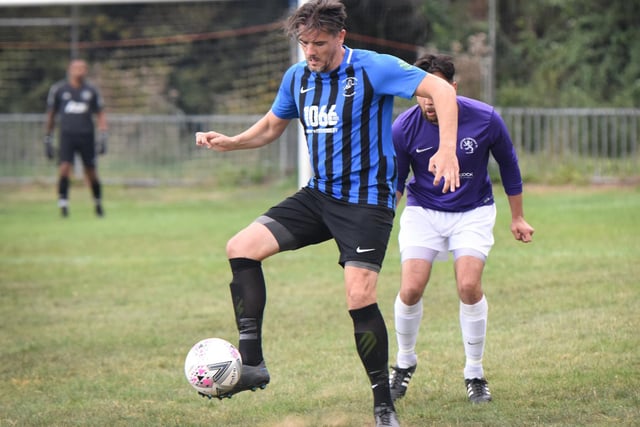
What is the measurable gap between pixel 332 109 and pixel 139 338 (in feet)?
12.3

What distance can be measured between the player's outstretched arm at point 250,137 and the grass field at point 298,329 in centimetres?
146

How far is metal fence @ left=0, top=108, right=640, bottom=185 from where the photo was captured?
19.6m

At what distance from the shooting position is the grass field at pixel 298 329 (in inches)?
238

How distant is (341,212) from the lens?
5.42 meters

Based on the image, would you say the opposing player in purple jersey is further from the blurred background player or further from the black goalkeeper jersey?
the black goalkeeper jersey

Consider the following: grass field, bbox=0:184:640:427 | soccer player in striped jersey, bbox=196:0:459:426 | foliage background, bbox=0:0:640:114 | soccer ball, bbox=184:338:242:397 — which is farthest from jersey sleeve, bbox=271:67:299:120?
foliage background, bbox=0:0:640:114

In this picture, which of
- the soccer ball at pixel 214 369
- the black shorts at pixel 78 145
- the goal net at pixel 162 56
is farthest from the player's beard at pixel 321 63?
the goal net at pixel 162 56

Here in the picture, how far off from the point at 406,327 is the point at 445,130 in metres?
1.64

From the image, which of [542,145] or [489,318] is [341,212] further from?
[542,145]

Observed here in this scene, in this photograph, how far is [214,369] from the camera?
17.1 feet

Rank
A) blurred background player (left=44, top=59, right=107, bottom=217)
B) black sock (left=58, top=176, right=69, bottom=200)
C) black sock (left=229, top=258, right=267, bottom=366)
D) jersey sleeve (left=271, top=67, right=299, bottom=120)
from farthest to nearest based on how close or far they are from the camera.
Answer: blurred background player (left=44, top=59, right=107, bottom=217) < black sock (left=58, top=176, right=69, bottom=200) < jersey sleeve (left=271, top=67, right=299, bottom=120) < black sock (left=229, top=258, right=267, bottom=366)

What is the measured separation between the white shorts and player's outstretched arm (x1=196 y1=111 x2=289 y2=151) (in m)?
0.99

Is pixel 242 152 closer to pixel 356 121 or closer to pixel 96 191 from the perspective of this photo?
pixel 96 191

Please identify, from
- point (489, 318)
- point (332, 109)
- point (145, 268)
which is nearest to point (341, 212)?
point (332, 109)
